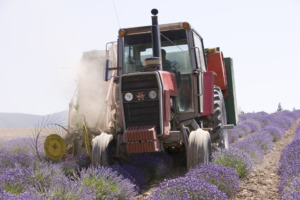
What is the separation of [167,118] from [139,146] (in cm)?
61

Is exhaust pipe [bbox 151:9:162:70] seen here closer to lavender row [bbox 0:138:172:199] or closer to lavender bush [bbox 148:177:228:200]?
lavender row [bbox 0:138:172:199]

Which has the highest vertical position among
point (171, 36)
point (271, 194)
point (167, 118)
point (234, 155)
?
point (171, 36)

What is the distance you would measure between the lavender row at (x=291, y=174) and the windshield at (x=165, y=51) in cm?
211

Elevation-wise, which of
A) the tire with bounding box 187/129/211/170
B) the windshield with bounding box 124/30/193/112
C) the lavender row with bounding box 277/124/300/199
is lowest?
the lavender row with bounding box 277/124/300/199

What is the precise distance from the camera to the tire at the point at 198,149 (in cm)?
566

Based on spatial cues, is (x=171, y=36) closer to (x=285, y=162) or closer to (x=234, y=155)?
(x=234, y=155)

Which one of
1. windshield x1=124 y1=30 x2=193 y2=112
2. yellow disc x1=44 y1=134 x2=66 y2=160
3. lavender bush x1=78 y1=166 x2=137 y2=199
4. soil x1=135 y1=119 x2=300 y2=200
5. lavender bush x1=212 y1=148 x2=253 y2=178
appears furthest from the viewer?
yellow disc x1=44 y1=134 x2=66 y2=160

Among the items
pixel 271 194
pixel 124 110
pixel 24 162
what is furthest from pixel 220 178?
pixel 24 162

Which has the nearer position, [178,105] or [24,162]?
[178,105]

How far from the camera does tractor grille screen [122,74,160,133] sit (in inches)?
223

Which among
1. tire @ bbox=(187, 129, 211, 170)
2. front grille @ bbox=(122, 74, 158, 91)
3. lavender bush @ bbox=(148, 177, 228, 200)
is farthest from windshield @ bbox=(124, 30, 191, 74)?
lavender bush @ bbox=(148, 177, 228, 200)

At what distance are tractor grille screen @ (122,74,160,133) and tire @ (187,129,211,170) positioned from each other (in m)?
0.54

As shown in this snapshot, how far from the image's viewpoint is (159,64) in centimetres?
578

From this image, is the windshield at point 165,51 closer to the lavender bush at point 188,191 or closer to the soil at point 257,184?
the soil at point 257,184
